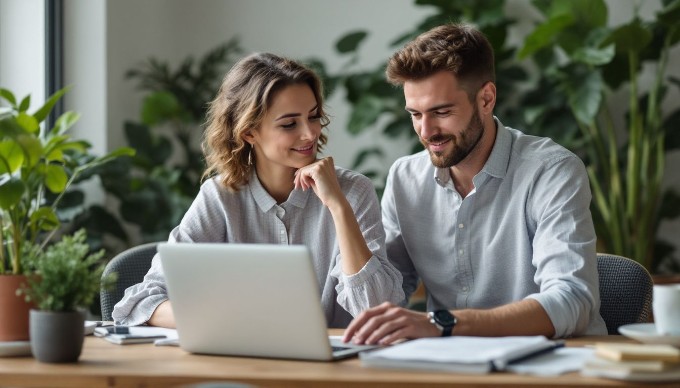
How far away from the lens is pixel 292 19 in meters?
5.12

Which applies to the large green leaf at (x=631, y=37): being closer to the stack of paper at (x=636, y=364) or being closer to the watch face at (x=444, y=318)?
the watch face at (x=444, y=318)

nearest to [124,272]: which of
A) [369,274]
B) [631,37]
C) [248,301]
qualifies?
[369,274]

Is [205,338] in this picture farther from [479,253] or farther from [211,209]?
[479,253]

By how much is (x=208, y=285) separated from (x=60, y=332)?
0.26 meters

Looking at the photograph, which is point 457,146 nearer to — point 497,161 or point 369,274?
point 497,161

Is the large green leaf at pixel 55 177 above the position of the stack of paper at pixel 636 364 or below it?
above

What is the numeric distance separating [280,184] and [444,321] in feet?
2.47

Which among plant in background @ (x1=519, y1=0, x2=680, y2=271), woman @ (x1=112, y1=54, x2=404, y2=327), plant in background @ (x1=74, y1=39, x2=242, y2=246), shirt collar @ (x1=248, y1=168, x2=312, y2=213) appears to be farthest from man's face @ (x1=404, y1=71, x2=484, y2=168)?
plant in background @ (x1=74, y1=39, x2=242, y2=246)

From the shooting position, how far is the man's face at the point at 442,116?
2316mm

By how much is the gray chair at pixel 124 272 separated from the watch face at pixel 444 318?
2.94 feet

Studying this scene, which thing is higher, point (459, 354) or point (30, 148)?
point (30, 148)

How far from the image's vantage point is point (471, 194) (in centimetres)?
235

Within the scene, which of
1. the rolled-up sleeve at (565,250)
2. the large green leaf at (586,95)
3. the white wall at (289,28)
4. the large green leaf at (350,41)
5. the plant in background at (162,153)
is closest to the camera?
the rolled-up sleeve at (565,250)

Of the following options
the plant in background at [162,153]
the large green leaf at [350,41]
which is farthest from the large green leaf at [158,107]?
the large green leaf at [350,41]
